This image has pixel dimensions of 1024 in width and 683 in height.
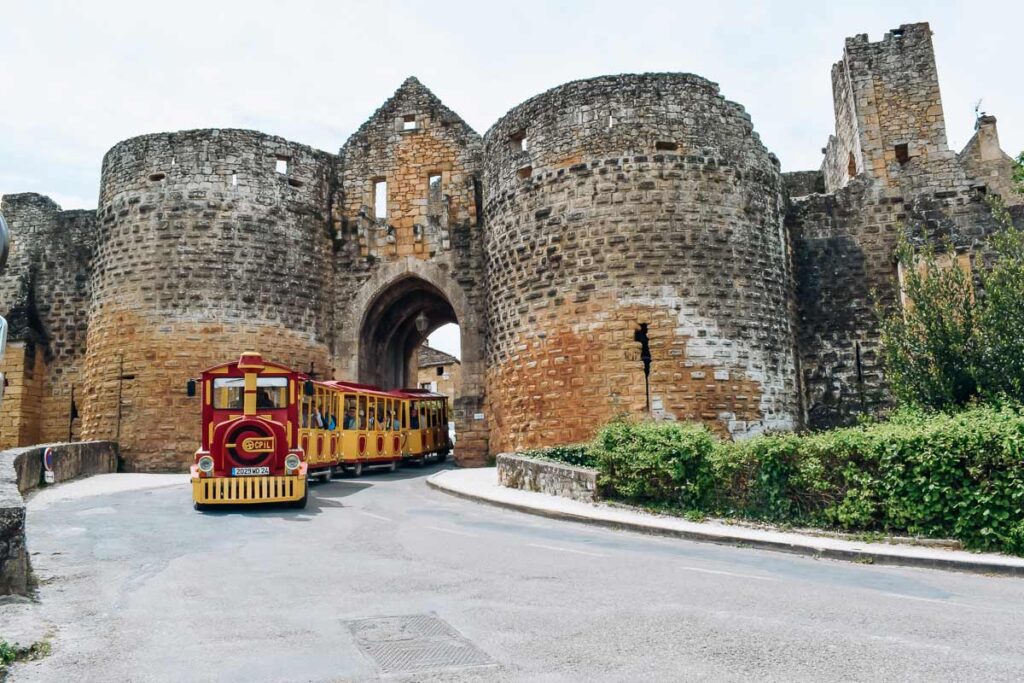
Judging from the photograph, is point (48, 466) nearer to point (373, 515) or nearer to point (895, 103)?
point (373, 515)

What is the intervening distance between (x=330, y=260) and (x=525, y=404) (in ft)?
25.4

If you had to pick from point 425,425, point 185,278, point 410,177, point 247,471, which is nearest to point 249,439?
point 247,471

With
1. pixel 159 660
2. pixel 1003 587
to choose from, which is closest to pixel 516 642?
pixel 159 660

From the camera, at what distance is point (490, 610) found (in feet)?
18.3

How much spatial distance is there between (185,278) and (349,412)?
6.72 meters

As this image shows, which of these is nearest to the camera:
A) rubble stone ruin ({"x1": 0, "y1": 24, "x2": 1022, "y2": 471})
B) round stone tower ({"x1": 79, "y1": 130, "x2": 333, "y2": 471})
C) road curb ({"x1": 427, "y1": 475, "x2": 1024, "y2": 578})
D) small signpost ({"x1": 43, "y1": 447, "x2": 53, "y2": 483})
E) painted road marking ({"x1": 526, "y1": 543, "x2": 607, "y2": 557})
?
road curb ({"x1": 427, "y1": 475, "x2": 1024, "y2": 578})

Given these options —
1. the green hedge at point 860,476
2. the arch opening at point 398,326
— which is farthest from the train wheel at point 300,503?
the arch opening at point 398,326

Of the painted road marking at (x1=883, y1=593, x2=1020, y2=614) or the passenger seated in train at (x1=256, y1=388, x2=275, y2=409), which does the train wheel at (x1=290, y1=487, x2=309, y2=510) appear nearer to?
the passenger seated in train at (x1=256, y1=388, x2=275, y2=409)

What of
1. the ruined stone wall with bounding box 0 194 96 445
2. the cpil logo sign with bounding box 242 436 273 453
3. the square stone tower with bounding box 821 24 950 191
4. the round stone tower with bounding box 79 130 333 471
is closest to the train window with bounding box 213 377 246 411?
the cpil logo sign with bounding box 242 436 273 453

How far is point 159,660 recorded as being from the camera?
4.46 m

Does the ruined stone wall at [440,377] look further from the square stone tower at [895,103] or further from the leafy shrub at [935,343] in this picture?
the leafy shrub at [935,343]

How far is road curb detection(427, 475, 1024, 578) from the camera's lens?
7.30m

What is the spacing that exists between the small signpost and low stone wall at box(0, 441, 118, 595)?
7cm

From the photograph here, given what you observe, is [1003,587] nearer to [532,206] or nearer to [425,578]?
[425,578]
